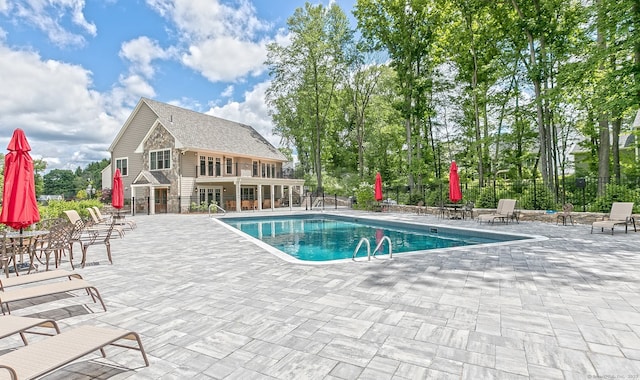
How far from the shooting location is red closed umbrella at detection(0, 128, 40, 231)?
5754 millimetres

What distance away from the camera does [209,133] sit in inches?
1089

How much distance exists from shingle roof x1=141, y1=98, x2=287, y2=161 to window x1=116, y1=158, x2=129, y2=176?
563 cm

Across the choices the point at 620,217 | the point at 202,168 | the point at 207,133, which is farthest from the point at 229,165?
the point at 620,217

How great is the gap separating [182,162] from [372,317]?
23.7 metres

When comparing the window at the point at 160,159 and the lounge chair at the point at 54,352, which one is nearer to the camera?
the lounge chair at the point at 54,352

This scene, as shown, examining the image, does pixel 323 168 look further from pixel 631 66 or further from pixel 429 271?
pixel 429 271

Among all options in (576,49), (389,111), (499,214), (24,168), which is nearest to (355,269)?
(24,168)

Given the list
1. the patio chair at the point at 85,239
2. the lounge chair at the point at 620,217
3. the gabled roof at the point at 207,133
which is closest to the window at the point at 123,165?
the gabled roof at the point at 207,133

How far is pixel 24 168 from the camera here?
237 inches

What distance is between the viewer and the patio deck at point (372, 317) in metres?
2.69

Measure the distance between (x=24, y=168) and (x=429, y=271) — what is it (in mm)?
7793

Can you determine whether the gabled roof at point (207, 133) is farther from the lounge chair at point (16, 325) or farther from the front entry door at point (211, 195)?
the lounge chair at point (16, 325)

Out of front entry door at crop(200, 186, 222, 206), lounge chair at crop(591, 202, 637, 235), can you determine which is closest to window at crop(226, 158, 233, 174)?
→ front entry door at crop(200, 186, 222, 206)

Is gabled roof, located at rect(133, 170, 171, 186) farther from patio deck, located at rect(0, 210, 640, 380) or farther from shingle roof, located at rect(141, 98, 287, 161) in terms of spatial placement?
patio deck, located at rect(0, 210, 640, 380)
